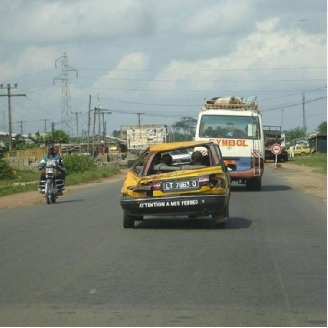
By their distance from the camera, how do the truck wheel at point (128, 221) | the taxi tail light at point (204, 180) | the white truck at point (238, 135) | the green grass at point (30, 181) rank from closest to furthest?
1. the taxi tail light at point (204, 180)
2. the truck wheel at point (128, 221)
3. the white truck at point (238, 135)
4. the green grass at point (30, 181)

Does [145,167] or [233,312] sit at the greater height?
[145,167]

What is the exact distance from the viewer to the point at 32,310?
721 centimetres

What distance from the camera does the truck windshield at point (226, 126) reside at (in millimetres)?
25625

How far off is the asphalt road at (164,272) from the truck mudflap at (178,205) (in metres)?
0.37

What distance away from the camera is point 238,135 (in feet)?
83.7

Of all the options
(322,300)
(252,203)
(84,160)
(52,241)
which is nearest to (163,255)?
(52,241)

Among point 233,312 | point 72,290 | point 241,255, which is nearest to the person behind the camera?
point 233,312

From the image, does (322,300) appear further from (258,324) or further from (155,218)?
(155,218)

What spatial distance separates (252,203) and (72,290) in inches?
484

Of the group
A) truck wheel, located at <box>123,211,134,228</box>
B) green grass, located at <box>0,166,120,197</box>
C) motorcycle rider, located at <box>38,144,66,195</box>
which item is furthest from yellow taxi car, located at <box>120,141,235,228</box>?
green grass, located at <box>0,166,120,197</box>

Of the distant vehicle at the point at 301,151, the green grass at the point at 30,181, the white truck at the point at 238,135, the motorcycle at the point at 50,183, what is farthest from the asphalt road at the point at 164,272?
the distant vehicle at the point at 301,151

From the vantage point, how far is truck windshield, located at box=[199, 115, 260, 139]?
84.1 feet

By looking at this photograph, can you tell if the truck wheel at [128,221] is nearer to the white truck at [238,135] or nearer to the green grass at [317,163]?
the white truck at [238,135]

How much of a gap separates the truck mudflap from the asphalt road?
0.37 metres
